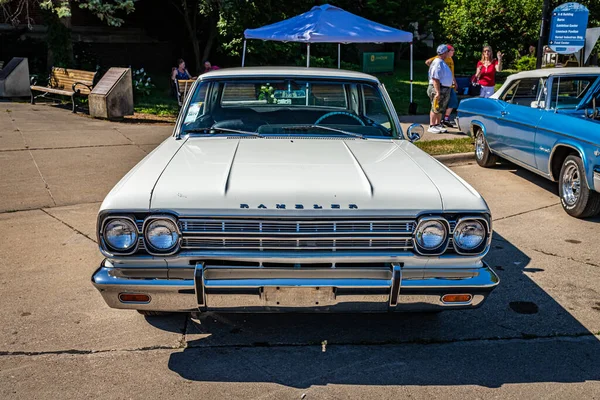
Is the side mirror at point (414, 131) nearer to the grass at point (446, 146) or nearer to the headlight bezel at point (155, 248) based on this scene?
the headlight bezel at point (155, 248)

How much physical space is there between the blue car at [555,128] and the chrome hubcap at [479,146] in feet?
0.80

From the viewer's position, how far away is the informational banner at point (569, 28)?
1400cm

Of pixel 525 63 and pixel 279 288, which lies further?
pixel 525 63

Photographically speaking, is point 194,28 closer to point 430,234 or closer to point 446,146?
point 446,146

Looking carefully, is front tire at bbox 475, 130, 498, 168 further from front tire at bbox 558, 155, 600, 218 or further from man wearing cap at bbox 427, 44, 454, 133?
man wearing cap at bbox 427, 44, 454, 133

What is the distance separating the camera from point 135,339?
421 centimetres

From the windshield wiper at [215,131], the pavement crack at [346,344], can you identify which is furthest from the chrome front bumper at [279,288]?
the windshield wiper at [215,131]

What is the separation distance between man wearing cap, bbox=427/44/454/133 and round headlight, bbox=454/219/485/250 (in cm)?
901

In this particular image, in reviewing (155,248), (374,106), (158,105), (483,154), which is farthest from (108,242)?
(158,105)

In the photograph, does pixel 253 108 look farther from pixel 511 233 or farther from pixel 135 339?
pixel 511 233

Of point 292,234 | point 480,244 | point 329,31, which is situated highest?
point 329,31

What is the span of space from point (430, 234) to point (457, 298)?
0.42 m

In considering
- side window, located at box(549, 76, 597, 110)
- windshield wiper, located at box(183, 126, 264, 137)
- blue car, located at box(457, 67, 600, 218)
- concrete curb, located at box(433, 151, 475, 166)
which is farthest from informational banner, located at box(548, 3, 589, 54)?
windshield wiper, located at box(183, 126, 264, 137)

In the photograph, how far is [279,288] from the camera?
3529 millimetres
